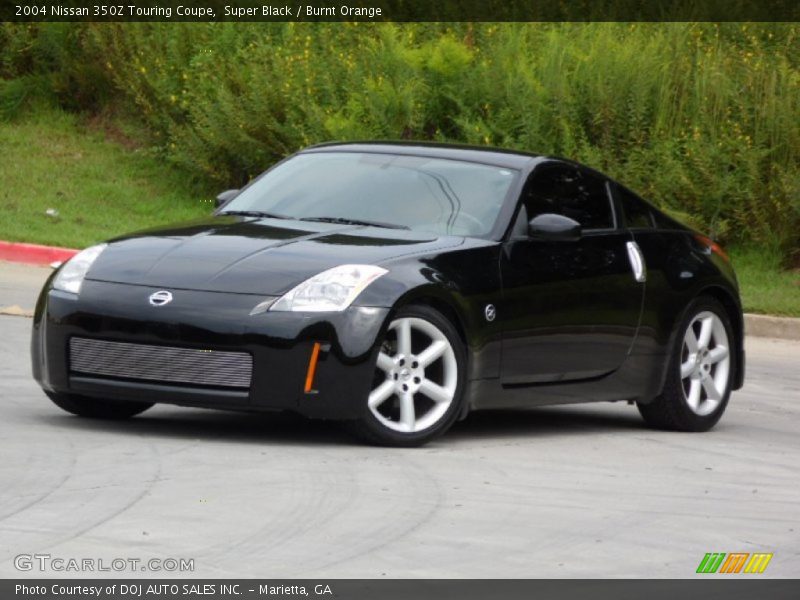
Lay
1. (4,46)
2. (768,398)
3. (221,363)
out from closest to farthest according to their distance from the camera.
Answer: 1. (221,363)
2. (768,398)
3. (4,46)

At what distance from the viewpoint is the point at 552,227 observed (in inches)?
344

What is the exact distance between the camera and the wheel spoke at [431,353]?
26.4 ft

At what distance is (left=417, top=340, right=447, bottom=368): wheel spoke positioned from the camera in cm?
805

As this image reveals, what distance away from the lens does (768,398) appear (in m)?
11.6

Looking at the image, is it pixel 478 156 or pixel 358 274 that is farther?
pixel 478 156

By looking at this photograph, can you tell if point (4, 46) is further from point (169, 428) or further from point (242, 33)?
point (169, 428)

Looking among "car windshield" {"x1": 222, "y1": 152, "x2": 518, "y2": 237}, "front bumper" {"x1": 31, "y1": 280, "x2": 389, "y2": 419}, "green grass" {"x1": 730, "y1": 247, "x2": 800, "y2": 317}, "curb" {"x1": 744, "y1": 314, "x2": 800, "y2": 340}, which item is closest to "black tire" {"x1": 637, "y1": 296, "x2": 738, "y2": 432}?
"car windshield" {"x1": 222, "y1": 152, "x2": 518, "y2": 237}

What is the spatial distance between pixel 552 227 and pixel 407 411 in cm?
129

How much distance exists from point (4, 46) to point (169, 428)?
19092mm

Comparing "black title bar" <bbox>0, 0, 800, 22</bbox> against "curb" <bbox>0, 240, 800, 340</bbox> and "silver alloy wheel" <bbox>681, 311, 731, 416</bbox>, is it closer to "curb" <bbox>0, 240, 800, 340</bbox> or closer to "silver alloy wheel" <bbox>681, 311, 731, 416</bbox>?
"curb" <bbox>0, 240, 800, 340</bbox>

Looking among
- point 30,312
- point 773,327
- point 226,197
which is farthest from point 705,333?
point 773,327

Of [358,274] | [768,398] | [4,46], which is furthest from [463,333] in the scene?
[4,46]

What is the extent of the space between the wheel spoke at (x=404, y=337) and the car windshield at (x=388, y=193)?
2.60ft

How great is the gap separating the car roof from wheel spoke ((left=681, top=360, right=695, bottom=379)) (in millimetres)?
1386
